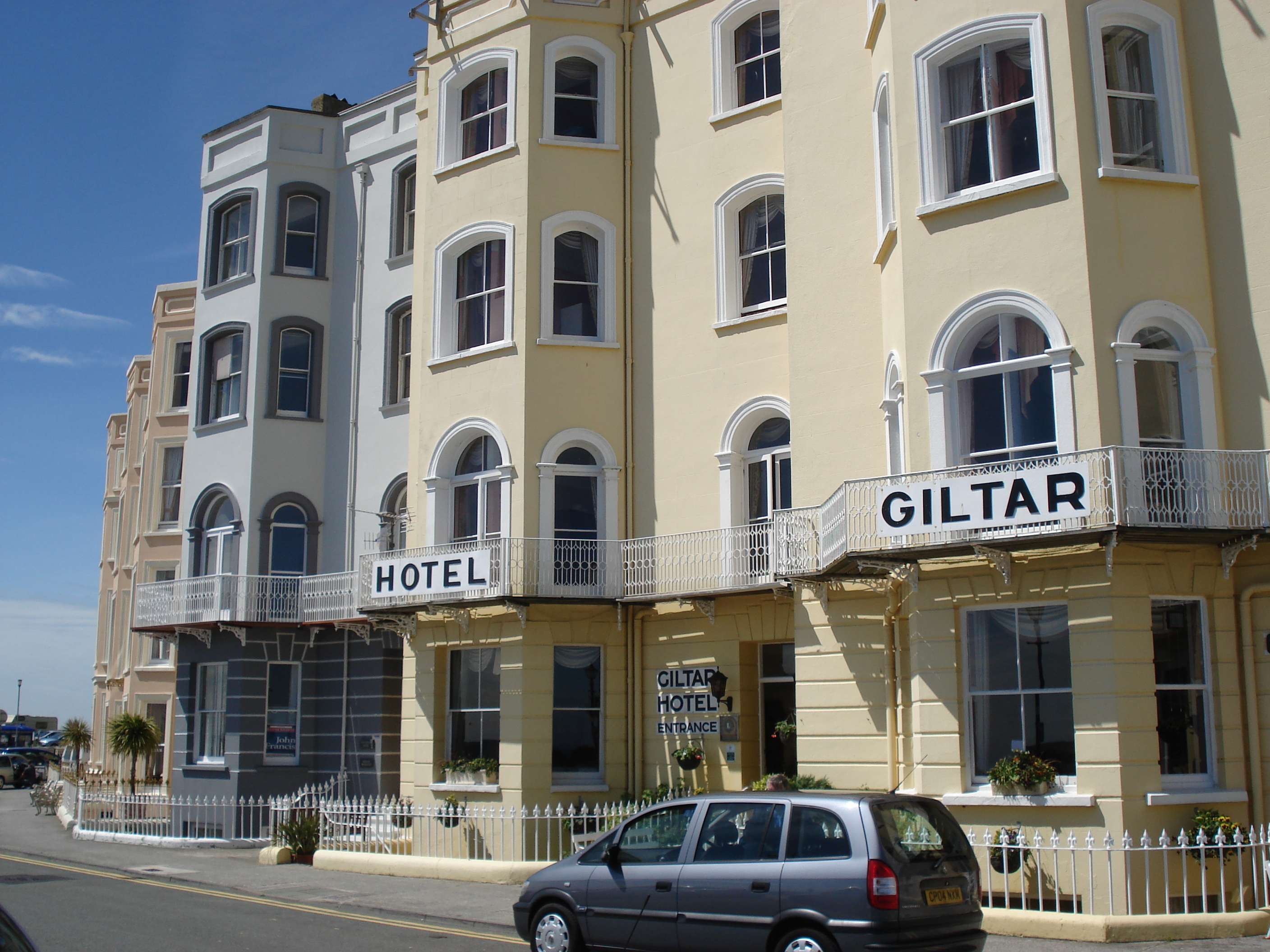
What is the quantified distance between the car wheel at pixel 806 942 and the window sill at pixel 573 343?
12.2 metres

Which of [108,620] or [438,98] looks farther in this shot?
[108,620]

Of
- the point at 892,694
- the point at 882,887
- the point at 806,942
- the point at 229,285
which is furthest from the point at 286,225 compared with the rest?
the point at 882,887

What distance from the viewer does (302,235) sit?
26.3 m

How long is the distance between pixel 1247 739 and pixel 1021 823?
263 centimetres

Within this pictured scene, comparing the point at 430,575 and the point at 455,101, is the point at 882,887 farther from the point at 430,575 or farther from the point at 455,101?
the point at 455,101

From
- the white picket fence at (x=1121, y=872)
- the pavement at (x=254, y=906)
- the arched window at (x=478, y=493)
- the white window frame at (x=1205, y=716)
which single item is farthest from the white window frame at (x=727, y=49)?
the pavement at (x=254, y=906)

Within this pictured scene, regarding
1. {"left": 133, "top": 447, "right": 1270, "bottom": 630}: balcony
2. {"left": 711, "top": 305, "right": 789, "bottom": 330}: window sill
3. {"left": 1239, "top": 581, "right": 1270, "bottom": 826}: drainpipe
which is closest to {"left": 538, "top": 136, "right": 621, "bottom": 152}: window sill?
{"left": 711, "top": 305, "right": 789, "bottom": 330}: window sill

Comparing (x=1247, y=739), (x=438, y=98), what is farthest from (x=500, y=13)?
(x=1247, y=739)

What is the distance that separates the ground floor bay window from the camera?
44.4ft

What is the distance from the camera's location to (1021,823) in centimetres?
1323

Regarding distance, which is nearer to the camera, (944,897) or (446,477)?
(944,897)

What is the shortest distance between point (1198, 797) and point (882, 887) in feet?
19.5

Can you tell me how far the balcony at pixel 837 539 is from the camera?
41.7 feet

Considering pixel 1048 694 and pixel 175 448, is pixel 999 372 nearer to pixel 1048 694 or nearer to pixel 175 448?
pixel 1048 694
